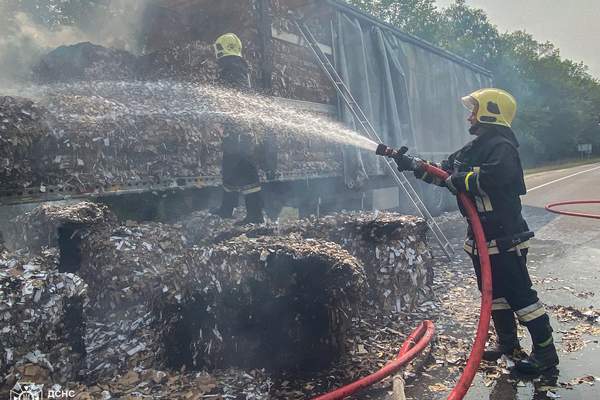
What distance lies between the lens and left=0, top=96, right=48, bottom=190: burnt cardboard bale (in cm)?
316

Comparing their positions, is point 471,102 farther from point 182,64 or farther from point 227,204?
point 182,64

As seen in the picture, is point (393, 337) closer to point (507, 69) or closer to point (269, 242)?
point (269, 242)

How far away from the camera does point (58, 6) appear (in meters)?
11.8

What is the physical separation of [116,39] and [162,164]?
198 inches

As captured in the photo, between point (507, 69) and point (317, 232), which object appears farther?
point (507, 69)

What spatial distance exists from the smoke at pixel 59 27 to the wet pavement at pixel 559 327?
5.97m

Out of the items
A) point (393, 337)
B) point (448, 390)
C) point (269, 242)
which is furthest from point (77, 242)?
point (448, 390)

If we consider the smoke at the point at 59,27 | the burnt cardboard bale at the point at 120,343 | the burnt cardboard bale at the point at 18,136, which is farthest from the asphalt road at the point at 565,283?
the smoke at the point at 59,27

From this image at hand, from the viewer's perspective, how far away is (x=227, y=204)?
458 cm

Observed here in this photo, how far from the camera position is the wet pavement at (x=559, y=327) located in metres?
2.89

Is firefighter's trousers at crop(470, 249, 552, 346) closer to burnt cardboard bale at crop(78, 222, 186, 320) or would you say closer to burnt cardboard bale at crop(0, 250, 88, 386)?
burnt cardboard bale at crop(78, 222, 186, 320)

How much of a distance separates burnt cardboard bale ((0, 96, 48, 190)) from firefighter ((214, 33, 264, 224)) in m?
1.69

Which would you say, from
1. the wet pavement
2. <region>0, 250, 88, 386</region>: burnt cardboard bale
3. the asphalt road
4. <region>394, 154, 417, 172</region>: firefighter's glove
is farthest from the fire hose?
<region>0, 250, 88, 386</region>: burnt cardboard bale

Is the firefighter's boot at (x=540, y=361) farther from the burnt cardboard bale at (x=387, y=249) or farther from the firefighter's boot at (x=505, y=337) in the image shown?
the burnt cardboard bale at (x=387, y=249)
